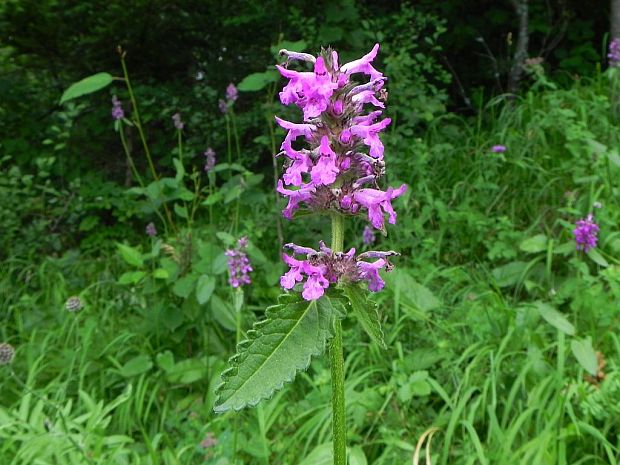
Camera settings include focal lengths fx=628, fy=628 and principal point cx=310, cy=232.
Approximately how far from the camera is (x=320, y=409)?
97.1 inches

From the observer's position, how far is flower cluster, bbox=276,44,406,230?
1.01m

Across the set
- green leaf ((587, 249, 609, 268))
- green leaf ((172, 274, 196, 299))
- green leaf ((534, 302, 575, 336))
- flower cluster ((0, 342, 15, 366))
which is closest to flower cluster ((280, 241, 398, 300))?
green leaf ((534, 302, 575, 336))

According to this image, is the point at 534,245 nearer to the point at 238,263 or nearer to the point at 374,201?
the point at 238,263

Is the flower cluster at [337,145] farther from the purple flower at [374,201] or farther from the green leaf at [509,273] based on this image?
the green leaf at [509,273]

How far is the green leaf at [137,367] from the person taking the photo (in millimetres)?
2775

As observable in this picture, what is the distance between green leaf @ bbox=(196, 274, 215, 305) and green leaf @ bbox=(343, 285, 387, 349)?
5.45 ft

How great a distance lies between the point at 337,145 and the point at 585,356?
158cm

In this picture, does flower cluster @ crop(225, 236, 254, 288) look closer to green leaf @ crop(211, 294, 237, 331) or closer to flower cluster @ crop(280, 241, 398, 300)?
green leaf @ crop(211, 294, 237, 331)

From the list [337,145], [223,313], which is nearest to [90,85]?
[223,313]

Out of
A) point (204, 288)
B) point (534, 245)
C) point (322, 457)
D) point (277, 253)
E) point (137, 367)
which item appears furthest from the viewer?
point (277, 253)

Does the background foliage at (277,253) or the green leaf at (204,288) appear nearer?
the background foliage at (277,253)

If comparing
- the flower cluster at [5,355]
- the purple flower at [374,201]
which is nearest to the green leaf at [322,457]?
the purple flower at [374,201]

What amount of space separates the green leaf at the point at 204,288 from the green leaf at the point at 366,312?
166 centimetres

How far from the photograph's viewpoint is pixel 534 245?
306cm
